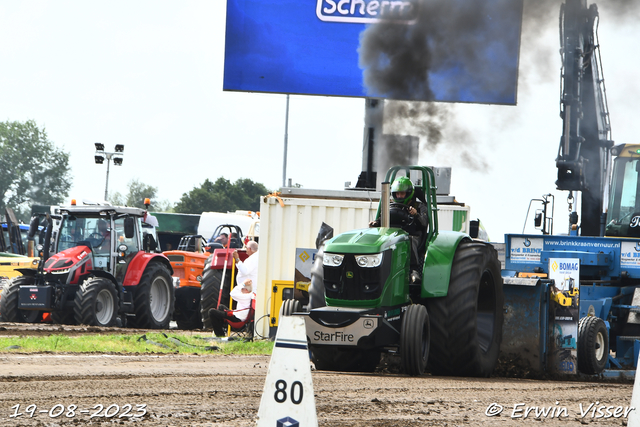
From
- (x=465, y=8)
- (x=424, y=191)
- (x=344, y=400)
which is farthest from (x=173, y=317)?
(x=344, y=400)

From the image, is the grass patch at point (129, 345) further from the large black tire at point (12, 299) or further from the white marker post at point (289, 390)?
the white marker post at point (289, 390)

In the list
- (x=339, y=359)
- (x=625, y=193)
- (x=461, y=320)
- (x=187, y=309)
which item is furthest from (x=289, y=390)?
(x=187, y=309)

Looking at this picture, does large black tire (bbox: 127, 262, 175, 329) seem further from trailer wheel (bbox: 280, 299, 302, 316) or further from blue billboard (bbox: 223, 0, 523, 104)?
trailer wheel (bbox: 280, 299, 302, 316)

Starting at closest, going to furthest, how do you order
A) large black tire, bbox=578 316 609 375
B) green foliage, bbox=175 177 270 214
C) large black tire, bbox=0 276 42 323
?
1. large black tire, bbox=578 316 609 375
2. large black tire, bbox=0 276 42 323
3. green foliage, bbox=175 177 270 214

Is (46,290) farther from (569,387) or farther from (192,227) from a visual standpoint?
(192,227)

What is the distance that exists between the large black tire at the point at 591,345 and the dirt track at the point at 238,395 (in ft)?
4.07

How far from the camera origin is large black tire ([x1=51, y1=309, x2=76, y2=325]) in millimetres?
16516

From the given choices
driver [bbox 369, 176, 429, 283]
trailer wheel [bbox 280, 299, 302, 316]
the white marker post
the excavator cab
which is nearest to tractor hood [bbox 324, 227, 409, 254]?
driver [bbox 369, 176, 429, 283]

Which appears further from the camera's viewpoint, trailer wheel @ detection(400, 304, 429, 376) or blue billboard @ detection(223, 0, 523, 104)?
blue billboard @ detection(223, 0, 523, 104)

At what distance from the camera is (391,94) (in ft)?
62.5

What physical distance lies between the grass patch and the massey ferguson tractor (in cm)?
337

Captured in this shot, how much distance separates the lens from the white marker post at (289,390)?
4.56 meters

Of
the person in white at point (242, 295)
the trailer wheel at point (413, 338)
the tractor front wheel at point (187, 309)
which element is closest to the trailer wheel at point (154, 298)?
the tractor front wheel at point (187, 309)

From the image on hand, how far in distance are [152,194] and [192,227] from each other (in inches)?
2566
